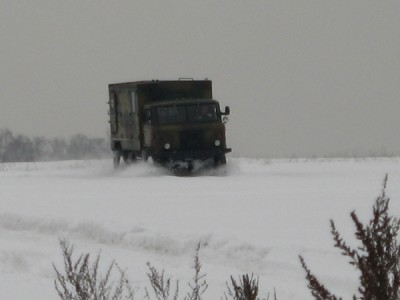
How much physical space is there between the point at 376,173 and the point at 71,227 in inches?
605

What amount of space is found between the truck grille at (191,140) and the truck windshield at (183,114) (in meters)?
0.36

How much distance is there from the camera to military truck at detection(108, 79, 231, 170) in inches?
1049

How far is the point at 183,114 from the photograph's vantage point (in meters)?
26.9

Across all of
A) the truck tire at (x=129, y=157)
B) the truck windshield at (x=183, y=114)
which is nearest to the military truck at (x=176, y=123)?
the truck windshield at (x=183, y=114)

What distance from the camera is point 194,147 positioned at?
26.8 m

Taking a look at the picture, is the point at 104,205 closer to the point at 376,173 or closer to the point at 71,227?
the point at 71,227

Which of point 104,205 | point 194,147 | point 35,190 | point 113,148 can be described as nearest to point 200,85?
point 194,147

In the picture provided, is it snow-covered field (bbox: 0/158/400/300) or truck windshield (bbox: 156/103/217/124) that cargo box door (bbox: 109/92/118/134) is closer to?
truck windshield (bbox: 156/103/217/124)

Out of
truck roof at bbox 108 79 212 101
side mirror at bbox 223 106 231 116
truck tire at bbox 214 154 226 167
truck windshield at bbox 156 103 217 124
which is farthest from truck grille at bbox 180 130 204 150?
truck roof at bbox 108 79 212 101

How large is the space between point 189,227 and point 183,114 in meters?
13.3

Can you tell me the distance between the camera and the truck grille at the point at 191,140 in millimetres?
26688

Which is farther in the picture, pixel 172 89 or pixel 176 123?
pixel 172 89

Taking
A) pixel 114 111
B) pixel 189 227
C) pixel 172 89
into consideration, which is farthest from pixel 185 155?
pixel 189 227

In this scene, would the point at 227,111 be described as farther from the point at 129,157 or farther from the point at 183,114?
the point at 129,157
